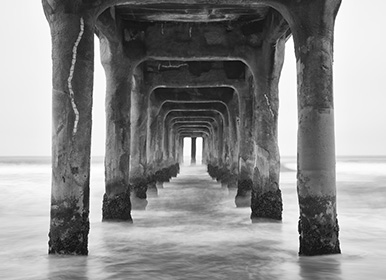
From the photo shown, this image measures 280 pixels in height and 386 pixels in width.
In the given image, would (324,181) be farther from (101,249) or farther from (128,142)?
(128,142)

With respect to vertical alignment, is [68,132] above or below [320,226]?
above

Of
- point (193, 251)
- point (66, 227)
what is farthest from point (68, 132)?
point (193, 251)

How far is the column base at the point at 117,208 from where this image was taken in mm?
7723

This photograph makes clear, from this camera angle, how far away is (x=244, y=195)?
34.4 ft

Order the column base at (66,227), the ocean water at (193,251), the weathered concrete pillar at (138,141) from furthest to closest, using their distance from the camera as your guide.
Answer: the weathered concrete pillar at (138,141), the column base at (66,227), the ocean water at (193,251)

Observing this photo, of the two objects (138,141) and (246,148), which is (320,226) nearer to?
(246,148)

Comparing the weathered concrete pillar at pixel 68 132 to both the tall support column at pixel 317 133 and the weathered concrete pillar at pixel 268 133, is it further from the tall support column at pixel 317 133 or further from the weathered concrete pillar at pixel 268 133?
the weathered concrete pillar at pixel 268 133

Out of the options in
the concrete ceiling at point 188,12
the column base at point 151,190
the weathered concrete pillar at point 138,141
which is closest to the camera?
the concrete ceiling at point 188,12

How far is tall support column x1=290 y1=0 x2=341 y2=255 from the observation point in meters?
4.82

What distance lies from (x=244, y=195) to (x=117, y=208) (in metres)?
3.85

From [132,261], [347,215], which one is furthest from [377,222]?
[132,261]

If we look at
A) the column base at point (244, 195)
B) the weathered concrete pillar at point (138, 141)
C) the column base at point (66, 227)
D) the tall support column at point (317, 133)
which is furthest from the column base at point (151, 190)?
the tall support column at point (317, 133)

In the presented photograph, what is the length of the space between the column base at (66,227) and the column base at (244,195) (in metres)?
6.05

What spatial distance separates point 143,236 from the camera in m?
6.35
